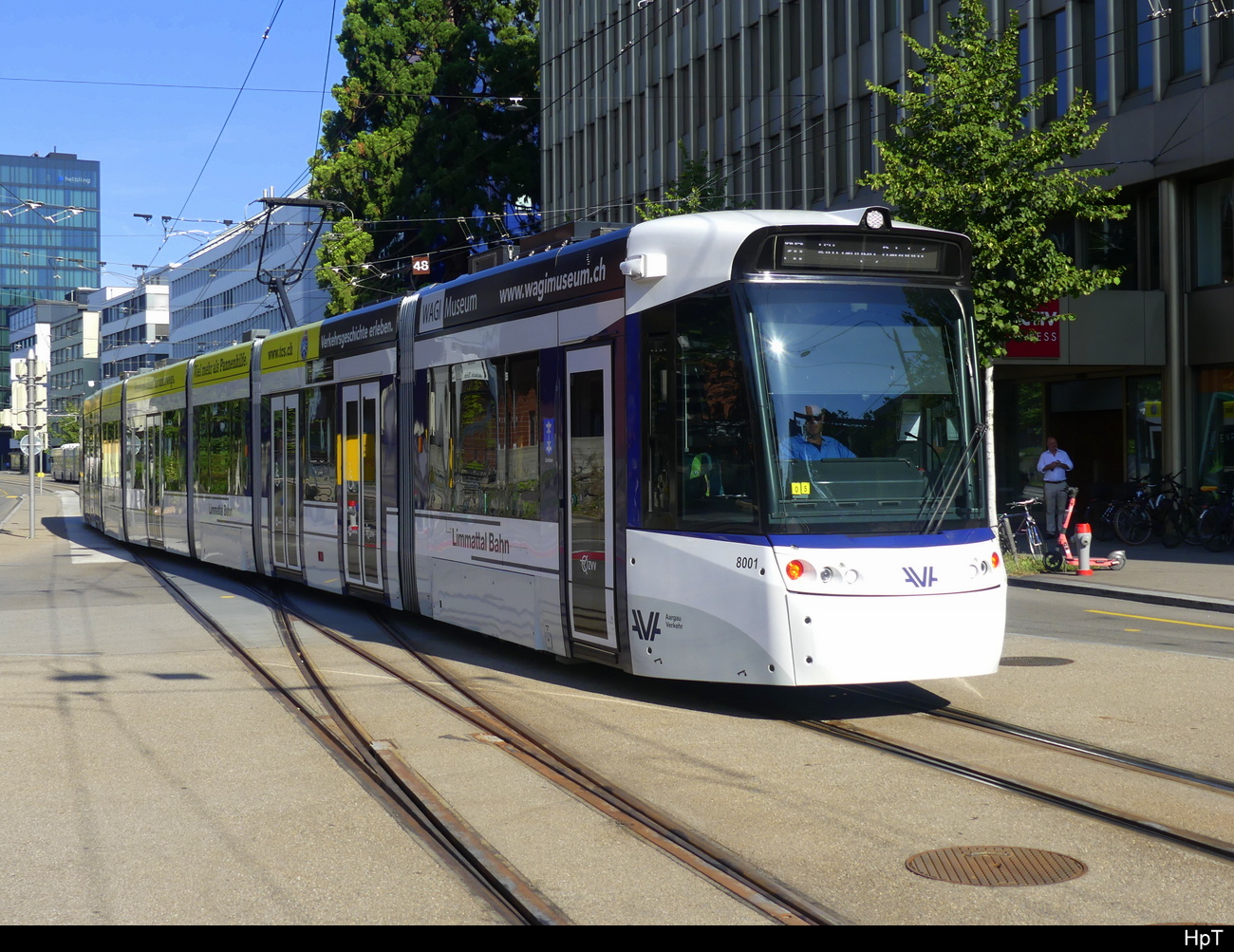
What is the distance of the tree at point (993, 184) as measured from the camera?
18156mm

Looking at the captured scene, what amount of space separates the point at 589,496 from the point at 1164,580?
1065 centimetres

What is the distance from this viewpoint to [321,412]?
14.7 metres

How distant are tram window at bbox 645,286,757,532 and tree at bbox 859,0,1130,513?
10543 millimetres

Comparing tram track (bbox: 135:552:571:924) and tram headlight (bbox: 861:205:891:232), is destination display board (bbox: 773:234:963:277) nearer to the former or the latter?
tram headlight (bbox: 861:205:891:232)

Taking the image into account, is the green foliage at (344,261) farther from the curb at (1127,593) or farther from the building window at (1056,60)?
the curb at (1127,593)

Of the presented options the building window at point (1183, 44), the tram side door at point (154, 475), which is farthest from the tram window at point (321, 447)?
the building window at point (1183, 44)

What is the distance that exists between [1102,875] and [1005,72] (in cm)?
1550

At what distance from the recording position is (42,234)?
15850 centimetres

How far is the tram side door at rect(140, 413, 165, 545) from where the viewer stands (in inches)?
876

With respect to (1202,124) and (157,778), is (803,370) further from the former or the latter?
(1202,124)

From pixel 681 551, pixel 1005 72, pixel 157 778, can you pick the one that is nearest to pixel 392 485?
Result: pixel 681 551

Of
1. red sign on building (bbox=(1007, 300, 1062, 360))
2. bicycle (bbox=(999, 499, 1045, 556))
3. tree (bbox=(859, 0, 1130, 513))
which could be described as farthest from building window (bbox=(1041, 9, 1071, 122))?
bicycle (bbox=(999, 499, 1045, 556))

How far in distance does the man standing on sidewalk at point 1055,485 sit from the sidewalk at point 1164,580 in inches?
46.5

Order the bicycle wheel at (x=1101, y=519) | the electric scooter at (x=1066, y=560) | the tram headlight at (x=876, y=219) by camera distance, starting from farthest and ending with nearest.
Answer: the bicycle wheel at (x=1101, y=519)
the electric scooter at (x=1066, y=560)
the tram headlight at (x=876, y=219)
